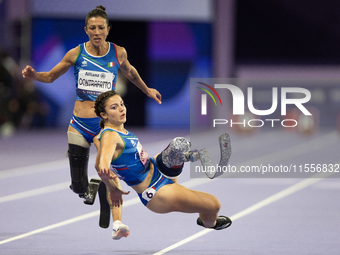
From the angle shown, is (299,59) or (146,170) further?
(299,59)

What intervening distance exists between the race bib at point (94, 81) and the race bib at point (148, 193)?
1.17 meters

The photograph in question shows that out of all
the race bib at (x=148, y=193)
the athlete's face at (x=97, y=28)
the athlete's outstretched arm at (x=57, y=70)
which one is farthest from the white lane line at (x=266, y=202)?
the athlete's face at (x=97, y=28)

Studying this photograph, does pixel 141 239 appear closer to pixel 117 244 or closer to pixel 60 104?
pixel 117 244

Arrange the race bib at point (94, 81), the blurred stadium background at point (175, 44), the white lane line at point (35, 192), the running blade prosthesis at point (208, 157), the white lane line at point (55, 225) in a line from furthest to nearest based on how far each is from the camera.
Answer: the blurred stadium background at point (175, 44), the white lane line at point (35, 192), the white lane line at point (55, 225), the race bib at point (94, 81), the running blade prosthesis at point (208, 157)

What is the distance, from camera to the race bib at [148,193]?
16.3ft

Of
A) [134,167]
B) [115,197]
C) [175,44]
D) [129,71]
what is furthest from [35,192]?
[175,44]

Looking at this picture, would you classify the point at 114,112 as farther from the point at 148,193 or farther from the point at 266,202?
the point at 266,202

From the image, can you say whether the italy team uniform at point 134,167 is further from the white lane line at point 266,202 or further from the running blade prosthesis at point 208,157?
the white lane line at point 266,202

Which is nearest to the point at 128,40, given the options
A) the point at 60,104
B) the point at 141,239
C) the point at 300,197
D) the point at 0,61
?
the point at 60,104

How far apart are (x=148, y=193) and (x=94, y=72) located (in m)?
1.35

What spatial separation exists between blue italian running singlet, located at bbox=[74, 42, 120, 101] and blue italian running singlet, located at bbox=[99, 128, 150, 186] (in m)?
0.86

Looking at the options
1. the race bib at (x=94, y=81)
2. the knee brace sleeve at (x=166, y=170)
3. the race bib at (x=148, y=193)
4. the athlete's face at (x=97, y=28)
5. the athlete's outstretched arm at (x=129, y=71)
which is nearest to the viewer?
the race bib at (x=148, y=193)

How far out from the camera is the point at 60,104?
Result: 23.4 meters

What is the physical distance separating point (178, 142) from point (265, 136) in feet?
51.1
